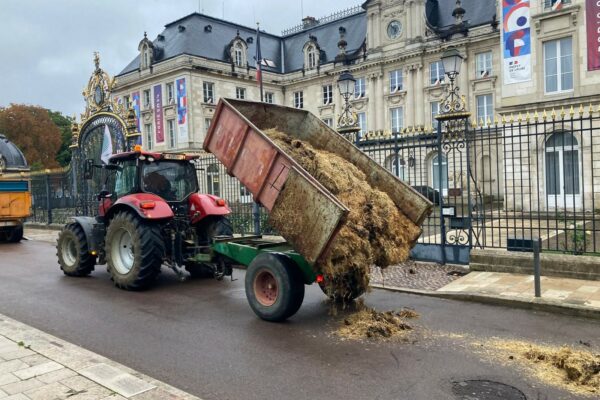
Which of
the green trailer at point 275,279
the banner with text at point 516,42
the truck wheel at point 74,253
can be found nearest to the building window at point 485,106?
the banner with text at point 516,42

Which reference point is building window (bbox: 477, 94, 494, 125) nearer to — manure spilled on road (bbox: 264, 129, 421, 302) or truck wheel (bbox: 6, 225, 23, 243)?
truck wheel (bbox: 6, 225, 23, 243)

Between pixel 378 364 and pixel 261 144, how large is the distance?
318 cm

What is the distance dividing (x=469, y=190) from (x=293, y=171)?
15.7 ft

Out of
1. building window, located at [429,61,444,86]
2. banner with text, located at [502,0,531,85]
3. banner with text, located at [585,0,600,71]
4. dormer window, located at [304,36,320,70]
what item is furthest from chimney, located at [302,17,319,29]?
banner with text, located at [585,0,600,71]

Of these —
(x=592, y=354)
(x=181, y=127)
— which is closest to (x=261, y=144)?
(x=592, y=354)

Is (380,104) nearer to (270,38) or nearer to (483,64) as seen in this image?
(483,64)

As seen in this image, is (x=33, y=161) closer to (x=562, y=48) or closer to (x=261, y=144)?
(x=562, y=48)

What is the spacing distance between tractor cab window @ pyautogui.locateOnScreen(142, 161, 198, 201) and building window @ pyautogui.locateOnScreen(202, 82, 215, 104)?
3478 cm

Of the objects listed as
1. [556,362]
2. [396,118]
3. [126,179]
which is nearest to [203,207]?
[126,179]

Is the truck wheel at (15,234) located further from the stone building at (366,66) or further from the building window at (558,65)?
the building window at (558,65)

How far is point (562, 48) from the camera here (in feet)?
72.0

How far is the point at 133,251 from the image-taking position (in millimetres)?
8461

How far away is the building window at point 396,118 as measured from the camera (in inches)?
1542

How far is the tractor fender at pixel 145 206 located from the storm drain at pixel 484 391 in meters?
5.72
